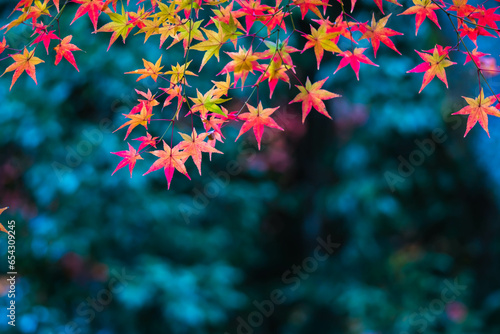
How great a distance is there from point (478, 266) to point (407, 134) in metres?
0.97

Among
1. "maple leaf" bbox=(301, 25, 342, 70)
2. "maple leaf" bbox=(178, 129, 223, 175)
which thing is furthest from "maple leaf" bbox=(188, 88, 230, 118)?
"maple leaf" bbox=(301, 25, 342, 70)

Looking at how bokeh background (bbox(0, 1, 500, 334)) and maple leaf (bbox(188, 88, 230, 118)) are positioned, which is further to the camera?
bokeh background (bbox(0, 1, 500, 334))

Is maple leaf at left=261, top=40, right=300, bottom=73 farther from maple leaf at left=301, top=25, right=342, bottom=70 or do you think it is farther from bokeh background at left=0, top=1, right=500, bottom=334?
bokeh background at left=0, top=1, right=500, bottom=334

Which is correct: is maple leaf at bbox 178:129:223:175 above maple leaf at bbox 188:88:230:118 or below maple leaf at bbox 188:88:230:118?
below

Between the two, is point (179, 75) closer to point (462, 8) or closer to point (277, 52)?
point (277, 52)

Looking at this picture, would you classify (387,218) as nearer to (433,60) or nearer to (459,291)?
(459,291)

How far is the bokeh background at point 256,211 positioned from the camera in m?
2.70

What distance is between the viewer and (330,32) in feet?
2.91

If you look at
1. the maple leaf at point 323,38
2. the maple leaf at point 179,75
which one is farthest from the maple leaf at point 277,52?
the maple leaf at point 179,75

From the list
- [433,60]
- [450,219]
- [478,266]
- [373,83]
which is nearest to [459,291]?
[478,266]

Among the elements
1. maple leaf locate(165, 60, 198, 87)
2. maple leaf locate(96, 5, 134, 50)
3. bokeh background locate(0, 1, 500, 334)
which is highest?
maple leaf locate(96, 5, 134, 50)

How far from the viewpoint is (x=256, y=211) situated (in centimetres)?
338

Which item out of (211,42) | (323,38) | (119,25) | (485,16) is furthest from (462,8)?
(119,25)

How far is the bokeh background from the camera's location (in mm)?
2703
